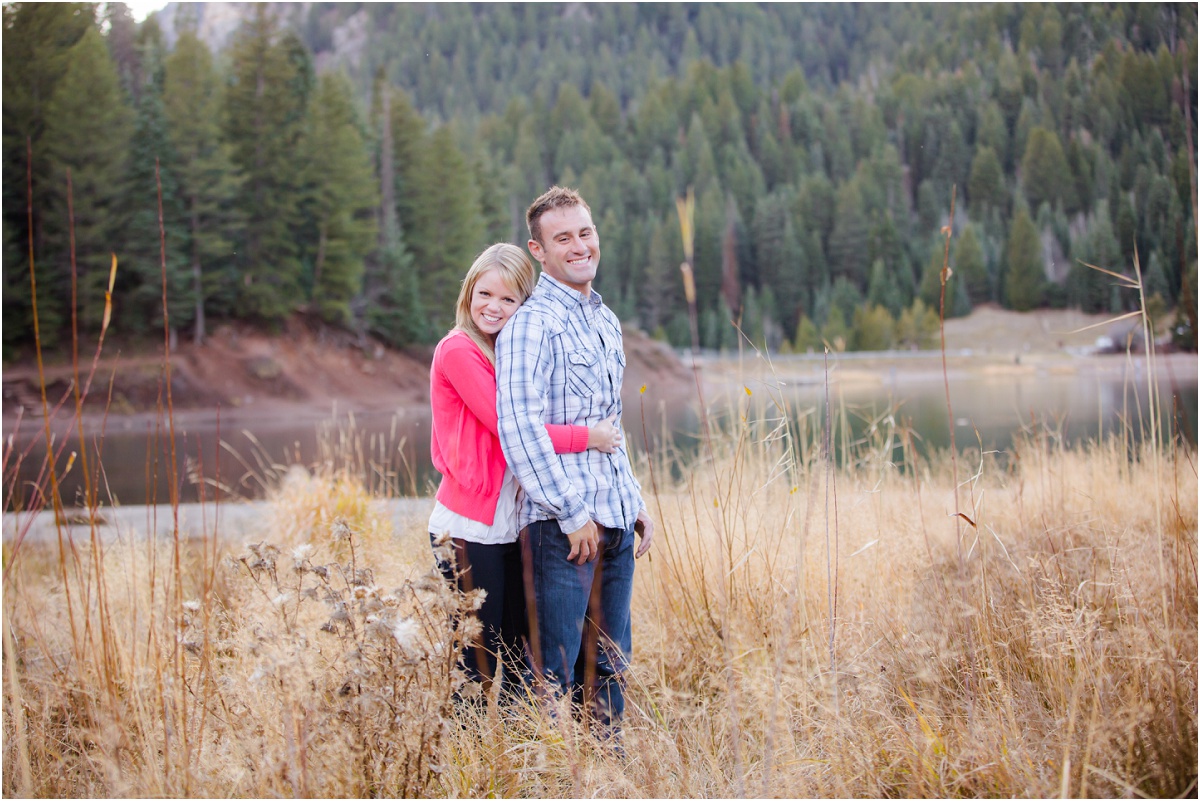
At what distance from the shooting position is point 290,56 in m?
31.3

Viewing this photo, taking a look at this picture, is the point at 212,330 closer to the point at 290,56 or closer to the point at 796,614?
the point at 290,56

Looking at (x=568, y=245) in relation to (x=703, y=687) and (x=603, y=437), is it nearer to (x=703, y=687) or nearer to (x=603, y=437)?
(x=603, y=437)

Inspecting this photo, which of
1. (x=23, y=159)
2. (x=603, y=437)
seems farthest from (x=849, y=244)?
(x=603, y=437)

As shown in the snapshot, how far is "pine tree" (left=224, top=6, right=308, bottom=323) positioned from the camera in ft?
85.5

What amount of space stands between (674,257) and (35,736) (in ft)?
186

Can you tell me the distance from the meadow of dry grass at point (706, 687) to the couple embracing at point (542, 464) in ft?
0.62

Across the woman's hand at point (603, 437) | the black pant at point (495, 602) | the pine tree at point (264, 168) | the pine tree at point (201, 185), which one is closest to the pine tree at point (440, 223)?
the pine tree at point (264, 168)

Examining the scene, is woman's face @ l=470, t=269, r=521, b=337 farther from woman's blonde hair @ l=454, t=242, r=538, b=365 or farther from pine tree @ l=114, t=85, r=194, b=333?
pine tree @ l=114, t=85, r=194, b=333

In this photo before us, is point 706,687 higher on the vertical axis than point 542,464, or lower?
lower

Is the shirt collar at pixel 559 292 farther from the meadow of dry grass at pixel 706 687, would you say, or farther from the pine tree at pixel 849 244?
the pine tree at pixel 849 244

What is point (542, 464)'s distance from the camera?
2.21m

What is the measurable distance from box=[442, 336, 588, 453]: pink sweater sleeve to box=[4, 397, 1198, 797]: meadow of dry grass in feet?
1.58

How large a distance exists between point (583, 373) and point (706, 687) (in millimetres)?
1209

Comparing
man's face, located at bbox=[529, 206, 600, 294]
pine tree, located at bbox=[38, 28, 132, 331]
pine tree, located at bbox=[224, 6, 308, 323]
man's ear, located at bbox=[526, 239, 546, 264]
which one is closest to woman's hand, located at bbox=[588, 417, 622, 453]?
man's face, located at bbox=[529, 206, 600, 294]
